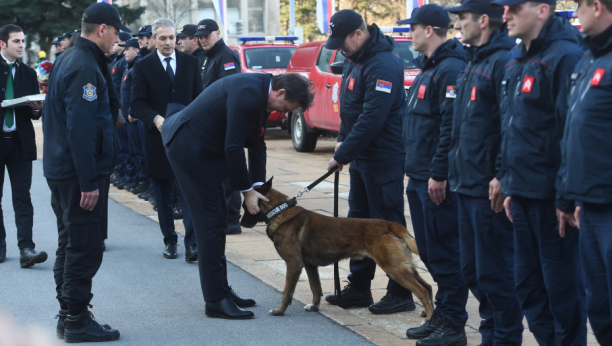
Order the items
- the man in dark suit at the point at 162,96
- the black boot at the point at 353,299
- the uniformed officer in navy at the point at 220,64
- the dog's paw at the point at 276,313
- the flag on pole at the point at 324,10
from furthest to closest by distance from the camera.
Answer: the flag on pole at the point at 324,10
the uniformed officer in navy at the point at 220,64
the man in dark suit at the point at 162,96
the black boot at the point at 353,299
the dog's paw at the point at 276,313

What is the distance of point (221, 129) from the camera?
16.0 feet

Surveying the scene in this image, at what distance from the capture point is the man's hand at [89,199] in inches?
173

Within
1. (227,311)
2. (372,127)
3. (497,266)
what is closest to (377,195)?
(372,127)

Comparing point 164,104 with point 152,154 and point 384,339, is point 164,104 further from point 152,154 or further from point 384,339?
point 384,339

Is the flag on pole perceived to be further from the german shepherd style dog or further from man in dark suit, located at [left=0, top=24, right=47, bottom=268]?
the german shepherd style dog

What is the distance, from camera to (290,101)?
4.67 metres

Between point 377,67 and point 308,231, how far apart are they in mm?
1230

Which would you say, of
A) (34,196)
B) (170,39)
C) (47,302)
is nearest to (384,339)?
(47,302)

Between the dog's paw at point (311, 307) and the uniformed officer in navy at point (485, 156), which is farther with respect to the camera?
the dog's paw at point (311, 307)

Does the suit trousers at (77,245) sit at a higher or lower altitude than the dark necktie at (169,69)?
lower

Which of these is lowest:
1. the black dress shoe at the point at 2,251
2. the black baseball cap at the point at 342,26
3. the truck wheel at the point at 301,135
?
the truck wheel at the point at 301,135

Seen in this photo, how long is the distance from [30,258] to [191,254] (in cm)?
144

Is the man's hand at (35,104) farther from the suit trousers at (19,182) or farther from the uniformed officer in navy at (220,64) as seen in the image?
the uniformed officer in navy at (220,64)

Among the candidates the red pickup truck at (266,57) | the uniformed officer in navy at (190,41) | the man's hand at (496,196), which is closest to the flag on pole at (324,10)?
the red pickup truck at (266,57)
